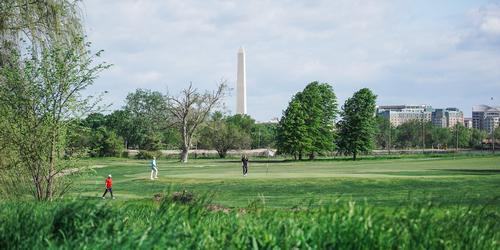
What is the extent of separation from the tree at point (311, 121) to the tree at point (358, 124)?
2.15 m

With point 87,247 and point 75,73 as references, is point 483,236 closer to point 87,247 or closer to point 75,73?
point 87,247

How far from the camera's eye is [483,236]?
6.03 meters

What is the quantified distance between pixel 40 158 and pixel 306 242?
13566 millimetres

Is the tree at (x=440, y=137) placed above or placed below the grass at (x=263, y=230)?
above

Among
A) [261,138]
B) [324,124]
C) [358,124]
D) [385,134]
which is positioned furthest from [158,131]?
[385,134]

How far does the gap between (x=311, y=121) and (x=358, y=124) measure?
325 inches

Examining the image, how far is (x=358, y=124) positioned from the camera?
327 ft

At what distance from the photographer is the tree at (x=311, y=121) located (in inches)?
3706

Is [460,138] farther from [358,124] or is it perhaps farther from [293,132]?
[293,132]

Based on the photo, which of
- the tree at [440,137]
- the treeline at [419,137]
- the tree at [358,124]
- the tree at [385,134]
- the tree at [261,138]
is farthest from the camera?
the tree at [440,137]

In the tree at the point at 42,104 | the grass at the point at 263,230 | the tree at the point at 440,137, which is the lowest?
the grass at the point at 263,230

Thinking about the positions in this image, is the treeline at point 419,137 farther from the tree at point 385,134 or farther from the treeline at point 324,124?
the treeline at point 324,124

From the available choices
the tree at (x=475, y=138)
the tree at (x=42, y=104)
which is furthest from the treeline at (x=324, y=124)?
the tree at (x=475, y=138)

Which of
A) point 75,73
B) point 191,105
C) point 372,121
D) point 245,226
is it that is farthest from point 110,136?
point 245,226
